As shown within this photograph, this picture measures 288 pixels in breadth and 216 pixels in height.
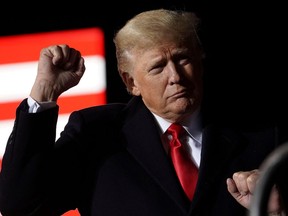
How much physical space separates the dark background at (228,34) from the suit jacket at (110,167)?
60cm

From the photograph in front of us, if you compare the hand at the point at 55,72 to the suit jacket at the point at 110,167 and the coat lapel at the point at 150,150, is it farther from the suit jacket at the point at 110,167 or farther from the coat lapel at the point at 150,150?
the coat lapel at the point at 150,150

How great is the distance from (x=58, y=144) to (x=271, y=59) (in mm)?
885

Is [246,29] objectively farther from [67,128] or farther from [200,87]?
[67,128]

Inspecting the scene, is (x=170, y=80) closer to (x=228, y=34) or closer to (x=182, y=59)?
(x=182, y=59)

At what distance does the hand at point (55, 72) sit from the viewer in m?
1.35

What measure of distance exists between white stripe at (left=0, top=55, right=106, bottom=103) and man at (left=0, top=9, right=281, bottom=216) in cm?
67

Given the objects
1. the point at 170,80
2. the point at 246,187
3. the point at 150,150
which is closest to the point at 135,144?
the point at 150,150

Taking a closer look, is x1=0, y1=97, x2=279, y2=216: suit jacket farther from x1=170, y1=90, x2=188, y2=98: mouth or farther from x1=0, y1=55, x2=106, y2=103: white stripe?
x1=0, y1=55, x2=106, y2=103: white stripe

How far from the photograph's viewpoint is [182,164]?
136cm

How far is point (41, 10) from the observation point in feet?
6.59

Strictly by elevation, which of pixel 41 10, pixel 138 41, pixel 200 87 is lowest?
pixel 200 87

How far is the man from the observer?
1307mm

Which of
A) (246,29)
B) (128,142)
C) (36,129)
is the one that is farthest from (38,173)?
(246,29)

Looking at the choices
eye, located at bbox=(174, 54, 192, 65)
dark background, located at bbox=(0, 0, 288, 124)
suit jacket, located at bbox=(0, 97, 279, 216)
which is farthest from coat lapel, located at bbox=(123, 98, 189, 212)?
dark background, located at bbox=(0, 0, 288, 124)
